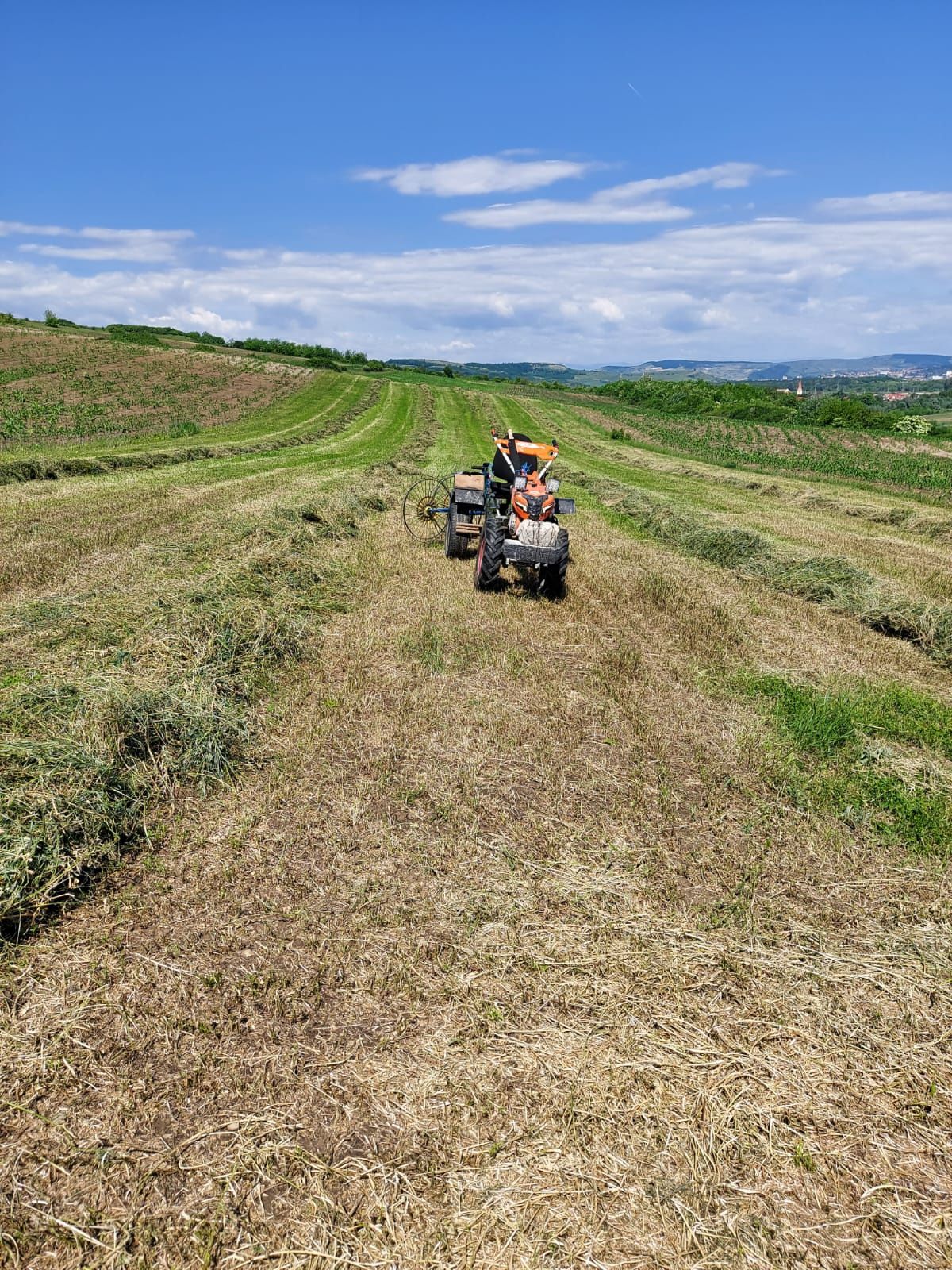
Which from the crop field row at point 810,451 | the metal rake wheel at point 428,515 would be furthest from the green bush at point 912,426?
the metal rake wheel at point 428,515

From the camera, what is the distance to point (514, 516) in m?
9.24

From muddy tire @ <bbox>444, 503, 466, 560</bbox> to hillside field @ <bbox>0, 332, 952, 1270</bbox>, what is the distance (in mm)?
2123

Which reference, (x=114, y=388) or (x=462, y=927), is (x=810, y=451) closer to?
(x=114, y=388)

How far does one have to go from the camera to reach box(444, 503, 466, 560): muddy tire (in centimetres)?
1113

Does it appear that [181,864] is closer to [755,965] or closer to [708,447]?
[755,965]

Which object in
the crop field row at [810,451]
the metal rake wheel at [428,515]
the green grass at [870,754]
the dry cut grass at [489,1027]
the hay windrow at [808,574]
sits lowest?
the dry cut grass at [489,1027]

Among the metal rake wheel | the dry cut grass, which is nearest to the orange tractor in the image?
the metal rake wheel

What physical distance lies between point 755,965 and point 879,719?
3.68 m

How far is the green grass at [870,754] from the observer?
16.4 ft

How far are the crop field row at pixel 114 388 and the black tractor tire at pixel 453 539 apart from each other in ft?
50.8

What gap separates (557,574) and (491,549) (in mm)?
985

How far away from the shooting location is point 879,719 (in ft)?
20.9

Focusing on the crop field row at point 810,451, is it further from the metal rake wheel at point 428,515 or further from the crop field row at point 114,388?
the crop field row at point 114,388

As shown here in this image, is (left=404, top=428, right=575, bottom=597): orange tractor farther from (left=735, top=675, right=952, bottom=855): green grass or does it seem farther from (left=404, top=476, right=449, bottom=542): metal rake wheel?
(left=735, top=675, right=952, bottom=855): green grass
